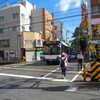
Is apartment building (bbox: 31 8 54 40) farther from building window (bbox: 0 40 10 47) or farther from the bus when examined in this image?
the bus

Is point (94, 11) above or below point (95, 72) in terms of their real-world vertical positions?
above

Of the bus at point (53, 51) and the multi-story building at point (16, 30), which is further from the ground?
the multi-story building at point (16, 30)

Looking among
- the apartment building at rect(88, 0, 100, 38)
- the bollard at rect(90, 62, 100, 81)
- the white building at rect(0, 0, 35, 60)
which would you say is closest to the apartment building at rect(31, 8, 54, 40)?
the white building at rect(0, 0, 35, 60)

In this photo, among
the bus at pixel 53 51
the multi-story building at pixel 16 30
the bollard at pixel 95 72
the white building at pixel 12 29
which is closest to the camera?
the bollard at pixel 95 72

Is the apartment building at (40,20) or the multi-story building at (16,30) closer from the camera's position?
the multi-story building at (16,30)

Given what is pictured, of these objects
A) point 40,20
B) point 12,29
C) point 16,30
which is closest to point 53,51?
point 16,30

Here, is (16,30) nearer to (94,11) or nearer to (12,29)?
(12,29)

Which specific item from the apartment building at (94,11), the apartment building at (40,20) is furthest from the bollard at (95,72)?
the apartment building at (40,20)

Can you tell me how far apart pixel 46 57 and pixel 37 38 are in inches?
628

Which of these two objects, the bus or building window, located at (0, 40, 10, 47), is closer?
the bus

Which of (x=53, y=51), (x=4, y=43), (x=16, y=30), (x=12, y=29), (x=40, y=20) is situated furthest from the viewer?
(x=40, y=20)

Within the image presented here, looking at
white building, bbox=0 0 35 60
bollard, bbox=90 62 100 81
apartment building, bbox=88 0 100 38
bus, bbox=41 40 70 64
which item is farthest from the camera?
white building, bbox=0 0 35 60

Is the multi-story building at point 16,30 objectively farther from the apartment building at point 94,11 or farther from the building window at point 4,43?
the apartment building at point 94,11

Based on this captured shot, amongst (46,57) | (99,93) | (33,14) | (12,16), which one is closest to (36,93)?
(99,93)
